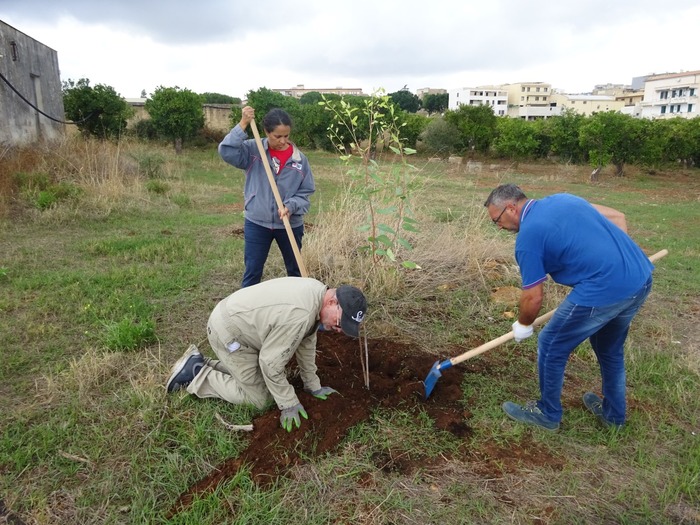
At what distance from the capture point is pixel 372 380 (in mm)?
3135

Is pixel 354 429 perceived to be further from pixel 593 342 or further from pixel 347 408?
pixel 593 342

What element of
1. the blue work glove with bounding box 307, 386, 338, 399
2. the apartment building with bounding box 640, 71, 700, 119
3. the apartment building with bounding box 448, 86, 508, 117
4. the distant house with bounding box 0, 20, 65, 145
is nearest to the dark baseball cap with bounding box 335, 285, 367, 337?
the blue work glove with bounding box 307, 386, 338, 399

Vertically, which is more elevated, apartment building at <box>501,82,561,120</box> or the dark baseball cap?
apartment building at <box>501,82,561,120</box>

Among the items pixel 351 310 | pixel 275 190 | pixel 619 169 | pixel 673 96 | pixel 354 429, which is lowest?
pixel 354 429

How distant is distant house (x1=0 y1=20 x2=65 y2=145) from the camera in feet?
32.0

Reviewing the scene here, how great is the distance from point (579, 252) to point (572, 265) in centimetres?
8

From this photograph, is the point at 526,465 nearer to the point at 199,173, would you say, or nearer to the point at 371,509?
the point at 371,509

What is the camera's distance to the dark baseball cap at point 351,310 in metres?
2.32

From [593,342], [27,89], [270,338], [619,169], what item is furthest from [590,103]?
[270,338]

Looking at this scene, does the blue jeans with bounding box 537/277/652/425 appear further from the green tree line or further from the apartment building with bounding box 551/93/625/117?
the apartment building with bounding box 551/93/625/117

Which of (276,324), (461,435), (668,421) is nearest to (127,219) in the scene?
(276,324)

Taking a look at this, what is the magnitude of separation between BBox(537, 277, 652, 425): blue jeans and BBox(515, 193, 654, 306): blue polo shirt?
70 millimetres

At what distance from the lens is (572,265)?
2328 millimetres

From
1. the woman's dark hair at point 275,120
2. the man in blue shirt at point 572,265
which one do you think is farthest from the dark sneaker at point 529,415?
the woman's dark hair at point 275,120
